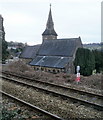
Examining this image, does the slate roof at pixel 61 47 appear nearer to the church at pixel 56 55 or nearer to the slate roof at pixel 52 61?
the church at pixel 56 55

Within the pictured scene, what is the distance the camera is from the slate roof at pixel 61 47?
47.0m

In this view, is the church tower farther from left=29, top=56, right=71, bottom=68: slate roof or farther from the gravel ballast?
the gravel ballast

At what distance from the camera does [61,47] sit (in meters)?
50.2

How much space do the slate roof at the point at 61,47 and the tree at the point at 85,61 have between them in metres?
3.43

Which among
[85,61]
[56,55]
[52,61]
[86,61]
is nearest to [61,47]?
[56,55]

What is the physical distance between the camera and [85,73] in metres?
40.4

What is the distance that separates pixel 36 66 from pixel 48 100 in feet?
131

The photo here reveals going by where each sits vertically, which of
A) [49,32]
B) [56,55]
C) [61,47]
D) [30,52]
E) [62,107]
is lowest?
[62,107]

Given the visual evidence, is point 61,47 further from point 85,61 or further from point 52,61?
point 85,61

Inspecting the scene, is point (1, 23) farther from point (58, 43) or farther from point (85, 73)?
point (85, 73)

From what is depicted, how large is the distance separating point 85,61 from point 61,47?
10543 millimetres

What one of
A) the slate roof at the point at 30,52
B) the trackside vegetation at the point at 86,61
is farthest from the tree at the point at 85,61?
the slate roof at the point at 30,52

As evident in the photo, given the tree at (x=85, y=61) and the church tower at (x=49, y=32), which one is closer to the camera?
the tree at (x=85, y=61)

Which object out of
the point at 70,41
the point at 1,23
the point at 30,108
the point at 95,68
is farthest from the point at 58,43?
the point at 30,108
